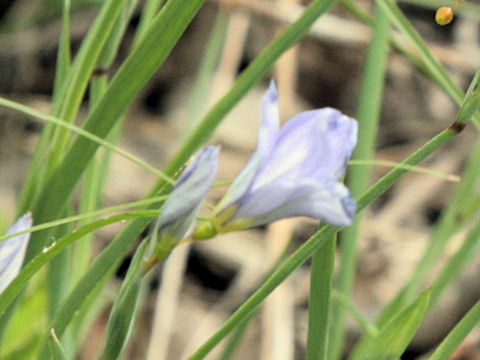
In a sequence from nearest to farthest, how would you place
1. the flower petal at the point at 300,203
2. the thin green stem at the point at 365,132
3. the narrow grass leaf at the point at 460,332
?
the flower petal at the point at 300,203
the narrow grass leaf at the point at 460,332
the thin green stem at the point at 365,132

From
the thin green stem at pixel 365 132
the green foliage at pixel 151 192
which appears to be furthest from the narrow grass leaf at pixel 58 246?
the thin green stem at pixel 365 132

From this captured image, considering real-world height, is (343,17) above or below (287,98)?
above

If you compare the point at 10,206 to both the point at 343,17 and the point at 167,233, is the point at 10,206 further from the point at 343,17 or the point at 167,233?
the point at 167,233

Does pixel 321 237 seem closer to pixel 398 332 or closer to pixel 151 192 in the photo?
pixel 398 332

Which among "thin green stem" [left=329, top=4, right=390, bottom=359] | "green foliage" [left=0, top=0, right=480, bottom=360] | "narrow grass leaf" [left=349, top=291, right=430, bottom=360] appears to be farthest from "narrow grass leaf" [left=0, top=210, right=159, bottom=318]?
"thin green stem" [left=329, top=4, right=390, bottom=359]

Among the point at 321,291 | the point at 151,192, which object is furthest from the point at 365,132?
the point at 321,291

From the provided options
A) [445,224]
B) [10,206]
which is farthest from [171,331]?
[445,224]

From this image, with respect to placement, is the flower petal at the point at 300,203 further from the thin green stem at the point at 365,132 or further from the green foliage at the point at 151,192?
the thin green stem at the point at 365,132
